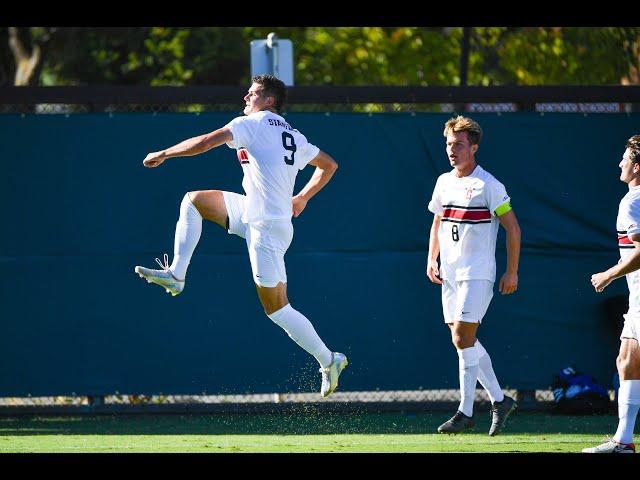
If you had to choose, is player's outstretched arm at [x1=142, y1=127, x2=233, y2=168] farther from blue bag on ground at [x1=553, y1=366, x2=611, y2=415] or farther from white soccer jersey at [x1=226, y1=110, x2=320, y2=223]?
blue bag on ground at [x1=553, y1=366, x2=611, y2=415]

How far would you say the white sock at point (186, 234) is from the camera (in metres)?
9.20

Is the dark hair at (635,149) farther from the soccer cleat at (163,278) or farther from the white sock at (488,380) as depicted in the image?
the soccer cleat at (163,278)

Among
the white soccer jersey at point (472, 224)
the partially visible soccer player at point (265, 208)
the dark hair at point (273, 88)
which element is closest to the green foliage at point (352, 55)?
the white soccer jersey at point (472, 224)

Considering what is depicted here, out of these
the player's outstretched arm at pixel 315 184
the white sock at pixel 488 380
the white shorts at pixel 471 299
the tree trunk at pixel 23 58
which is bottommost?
the white sock at pixel 488 380

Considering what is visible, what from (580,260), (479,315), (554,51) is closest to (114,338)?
(479,315)

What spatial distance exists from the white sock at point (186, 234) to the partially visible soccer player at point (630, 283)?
9.30 feet

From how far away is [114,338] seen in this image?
1129 centimetres

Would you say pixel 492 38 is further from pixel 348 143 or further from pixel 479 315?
pixel 479 315

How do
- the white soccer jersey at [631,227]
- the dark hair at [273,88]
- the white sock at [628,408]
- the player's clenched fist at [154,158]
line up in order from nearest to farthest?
the white soccer jersey at [631,227] < the white sock at [628,408] < the player's clenched fist at [154,158] < the dark hair at [273,88]

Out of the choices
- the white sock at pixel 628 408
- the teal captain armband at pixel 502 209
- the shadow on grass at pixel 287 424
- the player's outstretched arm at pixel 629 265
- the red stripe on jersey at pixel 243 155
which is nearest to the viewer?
the player's outstretched arm at pixel 629 265

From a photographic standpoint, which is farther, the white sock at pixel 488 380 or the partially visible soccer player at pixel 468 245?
the white sock at pixel 488 380

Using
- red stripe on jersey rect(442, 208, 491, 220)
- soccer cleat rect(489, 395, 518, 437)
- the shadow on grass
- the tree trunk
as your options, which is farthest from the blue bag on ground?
the tree trunk

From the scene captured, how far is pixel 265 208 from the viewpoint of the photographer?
914cm

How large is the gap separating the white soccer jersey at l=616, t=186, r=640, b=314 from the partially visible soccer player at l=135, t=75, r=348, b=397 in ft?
7.16
